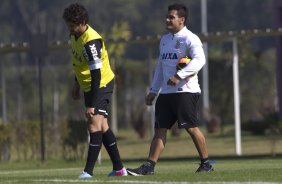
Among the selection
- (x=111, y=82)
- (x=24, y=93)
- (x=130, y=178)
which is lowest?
(x=24, y=93)

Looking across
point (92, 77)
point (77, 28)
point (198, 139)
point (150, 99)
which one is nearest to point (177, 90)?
point (150, 99)

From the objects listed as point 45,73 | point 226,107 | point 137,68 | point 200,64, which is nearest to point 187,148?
point 226,107

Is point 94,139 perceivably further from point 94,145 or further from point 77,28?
point 77,28

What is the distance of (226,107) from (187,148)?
18.4 meters

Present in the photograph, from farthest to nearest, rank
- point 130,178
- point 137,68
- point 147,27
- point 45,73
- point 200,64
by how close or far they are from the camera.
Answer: point 147,27 < point 45,73 < point 137,68 < point 200,64 < point 130,178

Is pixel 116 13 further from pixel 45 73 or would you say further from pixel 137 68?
pixel 137 68

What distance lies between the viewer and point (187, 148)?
39.0 metres

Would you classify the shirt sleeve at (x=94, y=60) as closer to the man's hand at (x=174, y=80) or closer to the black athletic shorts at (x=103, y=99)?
the black athletic shorts at (x=103, y=99)

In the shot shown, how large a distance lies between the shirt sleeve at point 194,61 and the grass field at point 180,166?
1.20 m

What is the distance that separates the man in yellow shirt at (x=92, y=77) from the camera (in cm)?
1406

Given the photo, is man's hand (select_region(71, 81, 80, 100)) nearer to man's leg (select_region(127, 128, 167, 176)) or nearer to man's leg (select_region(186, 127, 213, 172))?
man's leg (select_region(127, 128, 167, 176))

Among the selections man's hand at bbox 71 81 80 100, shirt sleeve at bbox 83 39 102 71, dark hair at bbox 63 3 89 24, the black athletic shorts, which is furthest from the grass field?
dark hair at bbox 63 3 89 24

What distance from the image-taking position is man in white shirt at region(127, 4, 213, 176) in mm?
14688

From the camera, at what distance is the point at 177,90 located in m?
14.7
